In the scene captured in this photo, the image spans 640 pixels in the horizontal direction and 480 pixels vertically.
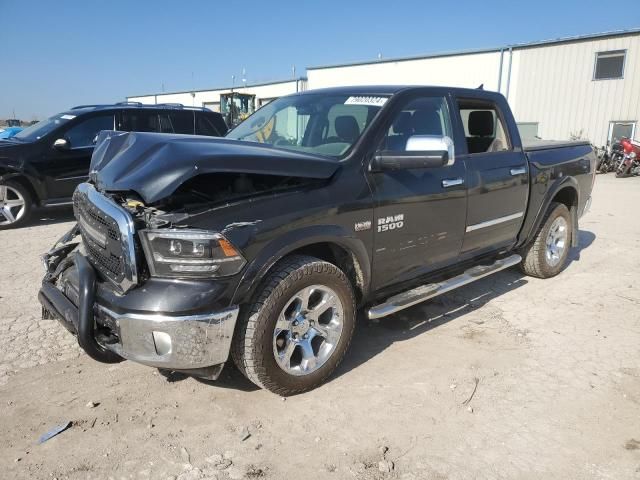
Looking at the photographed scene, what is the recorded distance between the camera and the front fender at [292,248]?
2.62 meters

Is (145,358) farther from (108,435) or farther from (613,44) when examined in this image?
(613,44)

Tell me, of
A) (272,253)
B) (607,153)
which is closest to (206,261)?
(272,253)

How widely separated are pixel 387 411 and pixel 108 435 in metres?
1.56

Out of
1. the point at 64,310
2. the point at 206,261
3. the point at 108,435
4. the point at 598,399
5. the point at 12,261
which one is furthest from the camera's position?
the point at 12,261

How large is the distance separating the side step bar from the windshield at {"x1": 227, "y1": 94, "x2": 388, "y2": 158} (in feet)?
3.49

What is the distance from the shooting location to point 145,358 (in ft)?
8.40

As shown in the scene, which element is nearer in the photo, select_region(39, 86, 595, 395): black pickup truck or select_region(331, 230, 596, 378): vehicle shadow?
select_region(39, 86, 595, 395): black pickup truck

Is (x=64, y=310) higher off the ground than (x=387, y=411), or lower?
higher

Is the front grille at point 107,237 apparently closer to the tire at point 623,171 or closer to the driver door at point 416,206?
the driver door at point 416,206

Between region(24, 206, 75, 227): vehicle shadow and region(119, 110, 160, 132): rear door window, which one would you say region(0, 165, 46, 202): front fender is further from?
region(119, 110, 160, 132): rear door window

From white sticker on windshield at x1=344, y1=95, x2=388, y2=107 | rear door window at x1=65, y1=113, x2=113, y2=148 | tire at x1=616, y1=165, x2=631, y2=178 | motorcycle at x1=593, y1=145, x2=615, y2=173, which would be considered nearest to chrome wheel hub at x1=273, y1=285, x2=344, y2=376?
white sticker on windshield at x1=344, y1=95, x2=388, y2=107

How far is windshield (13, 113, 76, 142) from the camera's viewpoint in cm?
773

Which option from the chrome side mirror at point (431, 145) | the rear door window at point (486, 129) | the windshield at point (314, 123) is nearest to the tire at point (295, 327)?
the windshield at point (314, 123)

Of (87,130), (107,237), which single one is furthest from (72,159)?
(107,237)
